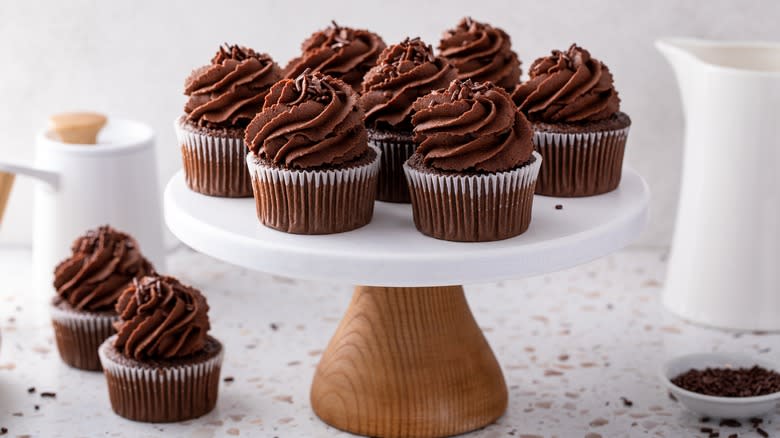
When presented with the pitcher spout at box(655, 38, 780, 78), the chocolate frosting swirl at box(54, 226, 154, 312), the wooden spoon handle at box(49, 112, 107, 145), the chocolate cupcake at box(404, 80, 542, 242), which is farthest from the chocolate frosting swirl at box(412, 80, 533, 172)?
the wooden spoon handle at box(49, 112, 107, 145)

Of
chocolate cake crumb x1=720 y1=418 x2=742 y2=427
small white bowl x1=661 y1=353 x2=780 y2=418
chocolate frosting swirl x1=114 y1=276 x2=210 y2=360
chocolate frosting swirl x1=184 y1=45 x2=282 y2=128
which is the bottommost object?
chocolate cake crumb x1=720 y1=418 x2=742 y2=427

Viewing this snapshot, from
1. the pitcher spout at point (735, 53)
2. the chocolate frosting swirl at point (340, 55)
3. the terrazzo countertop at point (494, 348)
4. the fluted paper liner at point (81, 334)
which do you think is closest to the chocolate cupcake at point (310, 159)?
the chocolate frosting swirl at point (340, 55)

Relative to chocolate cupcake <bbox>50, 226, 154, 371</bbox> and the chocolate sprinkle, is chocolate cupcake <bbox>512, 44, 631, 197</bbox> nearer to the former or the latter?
the chocolate sprinkle

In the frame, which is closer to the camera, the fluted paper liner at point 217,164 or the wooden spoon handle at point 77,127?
the fluted paper liner at point 217,164

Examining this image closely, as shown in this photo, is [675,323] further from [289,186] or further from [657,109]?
[289,186]

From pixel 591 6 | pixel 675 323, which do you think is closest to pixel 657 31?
pixel 591 6

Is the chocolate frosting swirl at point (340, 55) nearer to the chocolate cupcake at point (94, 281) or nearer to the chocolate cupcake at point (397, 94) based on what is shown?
the chocolate cupcake at point (397, 94)

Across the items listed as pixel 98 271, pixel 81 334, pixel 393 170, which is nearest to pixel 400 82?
pixel 393 170
